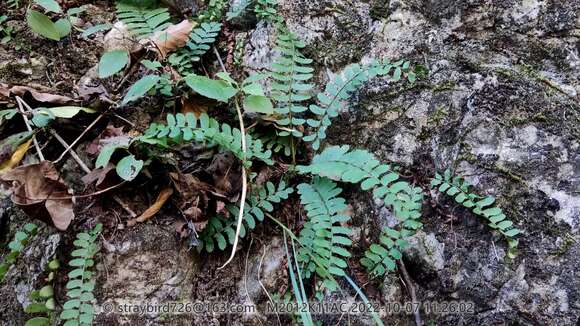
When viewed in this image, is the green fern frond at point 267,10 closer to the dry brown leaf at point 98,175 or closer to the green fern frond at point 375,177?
the green fern frond at point 375,177

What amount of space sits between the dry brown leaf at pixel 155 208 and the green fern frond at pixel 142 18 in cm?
86

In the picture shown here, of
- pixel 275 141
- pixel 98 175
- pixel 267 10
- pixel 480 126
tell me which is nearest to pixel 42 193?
pixel 98 175

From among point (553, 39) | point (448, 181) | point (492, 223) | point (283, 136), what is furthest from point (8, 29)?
point (553, 39)

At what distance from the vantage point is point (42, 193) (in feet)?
5.71

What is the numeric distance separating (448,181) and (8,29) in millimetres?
2492

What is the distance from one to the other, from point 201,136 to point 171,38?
78 cm

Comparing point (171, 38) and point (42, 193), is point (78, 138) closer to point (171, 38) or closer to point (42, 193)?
point (42, 193)

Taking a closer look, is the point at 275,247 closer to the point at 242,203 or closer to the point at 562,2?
the point at 242,203

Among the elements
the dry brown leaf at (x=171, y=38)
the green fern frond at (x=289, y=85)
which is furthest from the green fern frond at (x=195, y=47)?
the green fern frond at (x=289, y=85)

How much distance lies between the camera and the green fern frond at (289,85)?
201cm

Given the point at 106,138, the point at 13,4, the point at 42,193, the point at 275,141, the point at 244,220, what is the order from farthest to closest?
the point at 13,4, the point at 275,141, the point at 106,138, the point at 244,220, the point at 42,193

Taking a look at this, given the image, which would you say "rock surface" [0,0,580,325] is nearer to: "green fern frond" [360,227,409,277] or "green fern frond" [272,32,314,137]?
"green fern frond" [360,227,409,277]

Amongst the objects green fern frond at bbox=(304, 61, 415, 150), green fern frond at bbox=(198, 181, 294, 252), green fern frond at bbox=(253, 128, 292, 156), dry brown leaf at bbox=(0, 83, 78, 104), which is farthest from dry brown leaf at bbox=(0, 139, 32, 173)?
green fern frond at bbox=(304, 61, 415, 150)

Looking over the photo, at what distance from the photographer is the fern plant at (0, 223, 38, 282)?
1.76 m
